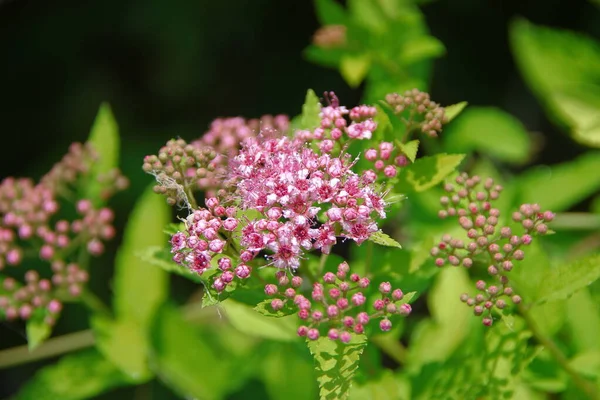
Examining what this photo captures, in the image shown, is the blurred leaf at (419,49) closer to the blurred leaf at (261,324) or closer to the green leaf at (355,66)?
the green leaf at (355,66)

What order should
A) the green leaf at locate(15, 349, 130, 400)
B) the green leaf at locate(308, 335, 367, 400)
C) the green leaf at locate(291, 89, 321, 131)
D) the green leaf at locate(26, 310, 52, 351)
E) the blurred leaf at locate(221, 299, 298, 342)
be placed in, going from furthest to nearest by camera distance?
the green leaf at locate(15, 349, 130, 400) < the green leaf at locate(26, 310, 52, 351) < the blurred leaf at locate(221, 299, 298, 342) < the green leaf at locate(291, 89, 321, 131) < the green leaf at locate(308, 335, 367, 400)

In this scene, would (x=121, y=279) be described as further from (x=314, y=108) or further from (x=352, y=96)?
(x=352, y=96)

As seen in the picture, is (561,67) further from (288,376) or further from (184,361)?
(184,361)

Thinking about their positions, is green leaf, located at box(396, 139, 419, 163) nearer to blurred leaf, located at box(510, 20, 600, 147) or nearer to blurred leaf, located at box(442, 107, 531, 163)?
blurred leaf, located at box(442, 107, 531, 163)

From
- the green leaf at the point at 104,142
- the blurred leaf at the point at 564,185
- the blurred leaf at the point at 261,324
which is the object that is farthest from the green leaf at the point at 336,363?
the blurred leaf at the point at 564,185

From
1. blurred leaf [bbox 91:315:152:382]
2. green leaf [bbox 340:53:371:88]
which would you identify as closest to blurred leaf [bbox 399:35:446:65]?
green leaf [bbox 340:53:371:88]

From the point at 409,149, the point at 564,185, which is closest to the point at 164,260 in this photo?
the point at 409,149

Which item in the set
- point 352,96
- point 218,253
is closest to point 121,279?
point 218,253
